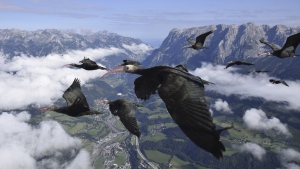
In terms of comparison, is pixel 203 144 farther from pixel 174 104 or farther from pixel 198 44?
pixel 198 44

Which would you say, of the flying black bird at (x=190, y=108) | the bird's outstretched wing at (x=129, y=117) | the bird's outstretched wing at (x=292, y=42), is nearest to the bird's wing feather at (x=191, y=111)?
the flying black bird at (x=190, y=108)

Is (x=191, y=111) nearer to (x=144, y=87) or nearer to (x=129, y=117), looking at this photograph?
(x=144, y=87)

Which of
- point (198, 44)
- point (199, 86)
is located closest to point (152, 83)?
point (199, 86)

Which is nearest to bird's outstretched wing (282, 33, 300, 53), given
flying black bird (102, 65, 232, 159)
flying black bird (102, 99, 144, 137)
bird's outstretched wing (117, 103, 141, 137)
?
flying black bird (102, 99, 144, 137)

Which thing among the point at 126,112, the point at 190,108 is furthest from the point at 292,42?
the point at 190,108

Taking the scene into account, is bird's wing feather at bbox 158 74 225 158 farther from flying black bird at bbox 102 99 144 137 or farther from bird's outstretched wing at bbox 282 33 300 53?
bird's outstretched wing at bbox 282 33 300 53

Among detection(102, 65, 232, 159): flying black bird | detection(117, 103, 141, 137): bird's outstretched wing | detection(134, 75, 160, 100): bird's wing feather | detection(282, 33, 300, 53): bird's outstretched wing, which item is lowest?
detection(117, 103, 141, 137): bird's outstretched wing

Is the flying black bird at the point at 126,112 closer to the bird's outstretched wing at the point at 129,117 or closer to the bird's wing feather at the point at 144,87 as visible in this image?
the bird's outstretched wing at the point at 129,117
